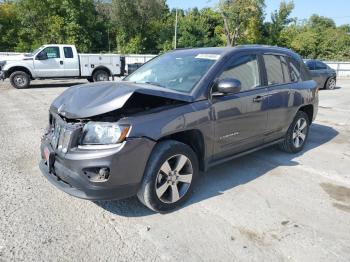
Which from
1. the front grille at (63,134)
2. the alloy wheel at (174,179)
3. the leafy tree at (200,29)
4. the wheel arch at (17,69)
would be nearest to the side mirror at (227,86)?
the alloy wheel at (174,179)

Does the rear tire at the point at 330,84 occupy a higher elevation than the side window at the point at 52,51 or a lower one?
lower

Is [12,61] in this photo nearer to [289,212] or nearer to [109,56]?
[109,56]

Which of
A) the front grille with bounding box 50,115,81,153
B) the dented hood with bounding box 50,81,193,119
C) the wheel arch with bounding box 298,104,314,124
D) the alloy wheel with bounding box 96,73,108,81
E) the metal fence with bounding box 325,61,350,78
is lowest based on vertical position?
the metal fence with bounding box 325,61,350,78

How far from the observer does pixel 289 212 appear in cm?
377

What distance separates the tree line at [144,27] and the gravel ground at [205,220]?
33.9 meters

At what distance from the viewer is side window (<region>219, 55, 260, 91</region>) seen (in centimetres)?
432

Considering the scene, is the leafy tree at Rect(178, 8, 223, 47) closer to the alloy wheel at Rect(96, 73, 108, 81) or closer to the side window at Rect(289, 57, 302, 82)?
the alloy wheel at Rect(96, 73, 108, 81)

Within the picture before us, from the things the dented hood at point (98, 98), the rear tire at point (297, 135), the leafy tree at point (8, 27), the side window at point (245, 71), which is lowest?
the rear tire at point (297, 135)

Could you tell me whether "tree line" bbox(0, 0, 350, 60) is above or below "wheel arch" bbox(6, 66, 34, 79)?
above

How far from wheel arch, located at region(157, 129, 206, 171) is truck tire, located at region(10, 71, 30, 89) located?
13305 mm

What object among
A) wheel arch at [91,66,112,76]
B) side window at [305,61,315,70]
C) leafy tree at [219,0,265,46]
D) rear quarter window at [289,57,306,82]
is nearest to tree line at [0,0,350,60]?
leafy tree at [219,0,265,46]

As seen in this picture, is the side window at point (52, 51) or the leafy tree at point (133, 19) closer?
the side window at point (52, 51)

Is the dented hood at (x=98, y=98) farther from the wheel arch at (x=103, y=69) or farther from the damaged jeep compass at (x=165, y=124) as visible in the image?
the wheel arch at (x=103, y=69)

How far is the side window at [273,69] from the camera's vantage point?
195 inches
